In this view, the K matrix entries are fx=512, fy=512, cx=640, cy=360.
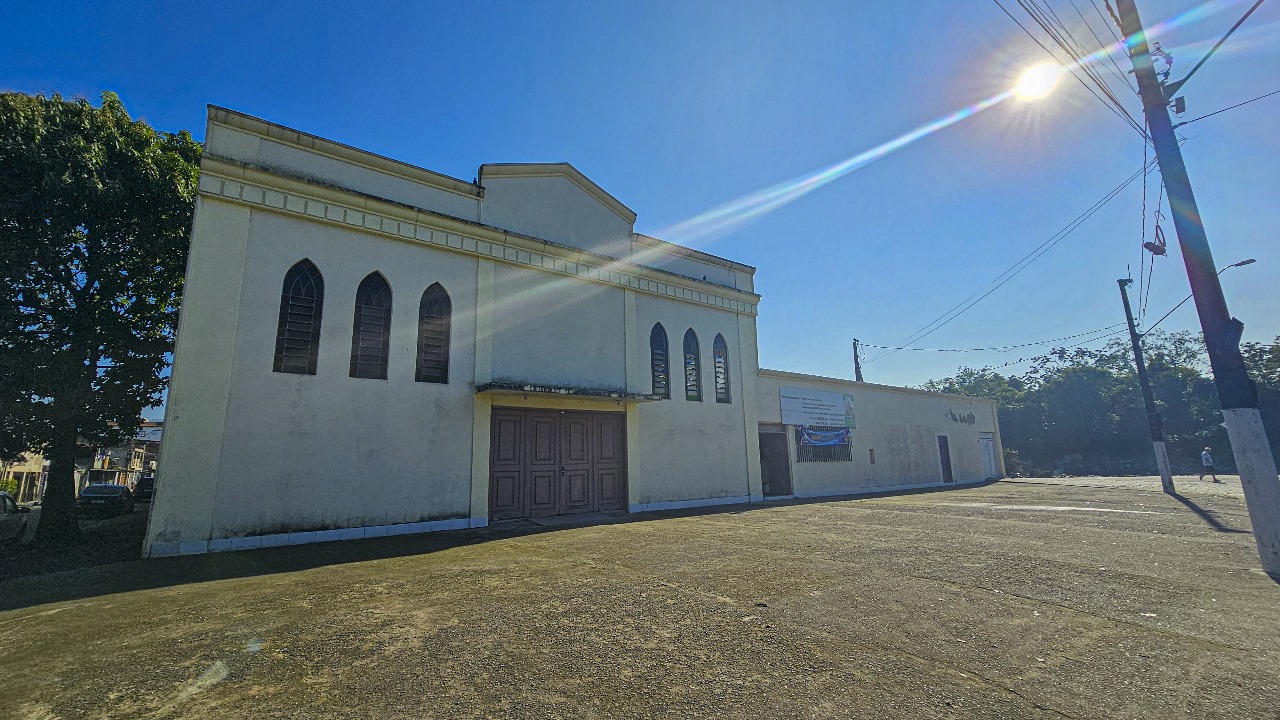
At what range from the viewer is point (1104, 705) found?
8.71 feet

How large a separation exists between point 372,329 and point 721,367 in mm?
10055

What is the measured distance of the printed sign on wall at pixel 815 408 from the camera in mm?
18109

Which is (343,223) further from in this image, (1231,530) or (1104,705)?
(1231,530)

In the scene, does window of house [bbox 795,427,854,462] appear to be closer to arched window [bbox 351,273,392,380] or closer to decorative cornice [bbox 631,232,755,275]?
decorative cornice [bbox 631,232,755,275]

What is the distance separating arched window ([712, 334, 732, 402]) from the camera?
52.7 feet

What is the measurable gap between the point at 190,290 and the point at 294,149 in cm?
340

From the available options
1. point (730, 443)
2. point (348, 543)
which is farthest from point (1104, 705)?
point (730, 443)

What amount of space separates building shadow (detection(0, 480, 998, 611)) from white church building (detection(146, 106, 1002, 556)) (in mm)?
620

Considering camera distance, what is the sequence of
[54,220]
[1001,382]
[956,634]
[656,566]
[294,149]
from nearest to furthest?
[956,634], [656,566], [54,220], [294,149], [1001,382]

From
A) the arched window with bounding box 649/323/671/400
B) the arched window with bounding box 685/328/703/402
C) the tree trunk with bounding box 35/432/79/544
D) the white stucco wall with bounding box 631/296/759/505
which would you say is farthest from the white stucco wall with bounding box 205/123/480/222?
the arched window with bounding box 685/328/703/402

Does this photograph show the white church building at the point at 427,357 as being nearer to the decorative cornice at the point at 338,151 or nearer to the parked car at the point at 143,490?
the decorative cornice at the point at 338,151

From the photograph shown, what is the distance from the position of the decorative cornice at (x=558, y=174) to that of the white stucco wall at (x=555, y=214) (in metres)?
0.08

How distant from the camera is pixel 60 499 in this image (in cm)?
1042

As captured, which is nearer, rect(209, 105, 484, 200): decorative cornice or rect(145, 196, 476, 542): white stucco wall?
rect(145, 196, 476, 542): white stucco wall
